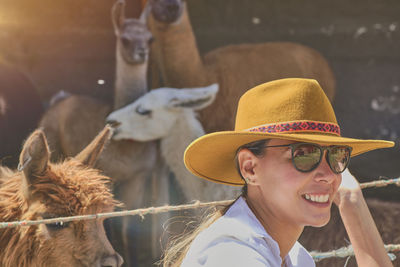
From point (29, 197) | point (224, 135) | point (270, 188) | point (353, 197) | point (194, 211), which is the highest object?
point (224, 135)

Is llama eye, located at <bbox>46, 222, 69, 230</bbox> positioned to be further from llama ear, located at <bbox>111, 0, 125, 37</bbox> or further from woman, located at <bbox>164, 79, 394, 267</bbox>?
llama ear, located at <bbox>111, 0, 125, 37</bbox>

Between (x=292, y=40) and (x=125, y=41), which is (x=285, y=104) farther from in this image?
(x=292, y=40)

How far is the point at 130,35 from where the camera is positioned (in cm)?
328

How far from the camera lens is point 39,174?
2.03 metres

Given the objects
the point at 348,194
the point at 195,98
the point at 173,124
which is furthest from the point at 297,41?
the point at 348,194

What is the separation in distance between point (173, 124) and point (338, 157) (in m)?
2.21

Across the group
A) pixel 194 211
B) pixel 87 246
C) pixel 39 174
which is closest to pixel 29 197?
pixel 39 174

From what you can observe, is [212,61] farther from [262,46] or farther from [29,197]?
[29,197]

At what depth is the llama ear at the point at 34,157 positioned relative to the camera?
6.52 feet

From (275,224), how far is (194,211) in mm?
2280

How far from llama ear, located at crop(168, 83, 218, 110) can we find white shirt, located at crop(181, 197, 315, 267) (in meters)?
2.12

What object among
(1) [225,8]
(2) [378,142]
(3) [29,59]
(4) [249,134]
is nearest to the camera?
(4) [249,134]

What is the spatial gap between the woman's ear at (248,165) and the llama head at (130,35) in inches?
83.1

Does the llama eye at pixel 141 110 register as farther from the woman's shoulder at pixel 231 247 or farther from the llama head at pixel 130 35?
the woman's shoulder at pixel 231 247
